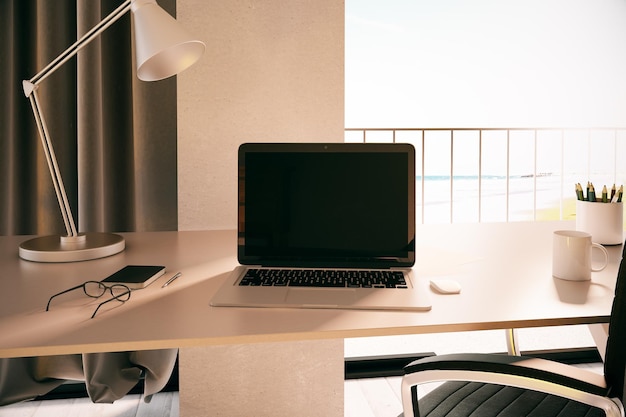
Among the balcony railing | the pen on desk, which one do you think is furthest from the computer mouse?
the balcony railing

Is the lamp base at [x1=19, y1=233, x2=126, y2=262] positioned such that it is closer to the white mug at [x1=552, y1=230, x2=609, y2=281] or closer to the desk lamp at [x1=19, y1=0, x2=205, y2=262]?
the desk lamp at [x1=19, y1=0, x2=205, y2=262]

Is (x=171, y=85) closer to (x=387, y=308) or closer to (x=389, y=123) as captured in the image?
(x=387, y=308)

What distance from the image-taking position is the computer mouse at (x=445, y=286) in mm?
971

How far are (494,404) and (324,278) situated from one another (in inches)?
Answer: 15.8

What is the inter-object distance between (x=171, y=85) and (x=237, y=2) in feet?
1.41

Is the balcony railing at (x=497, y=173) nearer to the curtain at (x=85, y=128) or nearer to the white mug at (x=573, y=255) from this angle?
the curtain at (x=85, y=128)

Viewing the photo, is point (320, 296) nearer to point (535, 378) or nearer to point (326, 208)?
point (326, 208)

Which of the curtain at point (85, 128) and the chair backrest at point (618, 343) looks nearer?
the chair backrest at point (618, 343)

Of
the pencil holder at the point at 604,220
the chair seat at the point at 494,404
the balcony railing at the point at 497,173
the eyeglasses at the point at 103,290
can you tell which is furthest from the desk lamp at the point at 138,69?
the balcony railing at the point at 497,173

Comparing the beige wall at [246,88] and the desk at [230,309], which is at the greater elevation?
the beige wall at [246,88]

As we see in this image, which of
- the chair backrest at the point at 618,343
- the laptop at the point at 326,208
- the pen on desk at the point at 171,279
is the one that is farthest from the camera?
the laptop at the point at 326,208

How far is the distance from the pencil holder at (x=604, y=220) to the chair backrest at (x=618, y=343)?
61cm

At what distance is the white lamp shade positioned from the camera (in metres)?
1.05

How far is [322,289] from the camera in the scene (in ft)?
3.21
